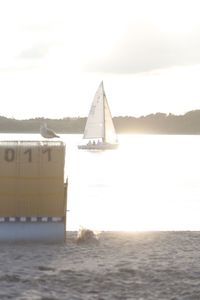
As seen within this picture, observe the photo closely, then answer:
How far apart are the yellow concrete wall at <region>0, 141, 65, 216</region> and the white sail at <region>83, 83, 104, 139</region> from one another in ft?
245

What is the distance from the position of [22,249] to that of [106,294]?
361 cm

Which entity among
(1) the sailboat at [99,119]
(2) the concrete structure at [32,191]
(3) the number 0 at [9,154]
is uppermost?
(1) the sailboat at [99,119]

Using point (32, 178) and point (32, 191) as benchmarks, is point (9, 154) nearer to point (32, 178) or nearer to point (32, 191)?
point (32, 178)

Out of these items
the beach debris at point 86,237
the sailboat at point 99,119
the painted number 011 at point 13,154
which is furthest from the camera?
the sailboat at point 99,119

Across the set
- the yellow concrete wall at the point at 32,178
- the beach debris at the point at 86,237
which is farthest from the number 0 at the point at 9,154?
the beach debris at the point at 86,237

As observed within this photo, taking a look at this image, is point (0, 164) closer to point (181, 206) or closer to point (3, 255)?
point (3, 255)

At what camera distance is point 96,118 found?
8856 cm

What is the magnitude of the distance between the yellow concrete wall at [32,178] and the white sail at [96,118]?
7468cm

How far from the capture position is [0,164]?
13109mm

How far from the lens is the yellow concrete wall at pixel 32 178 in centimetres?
1305

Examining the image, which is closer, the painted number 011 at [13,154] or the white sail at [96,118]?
the painted number 011 at [13,154]

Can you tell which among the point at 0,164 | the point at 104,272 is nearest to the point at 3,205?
the point at 0,164

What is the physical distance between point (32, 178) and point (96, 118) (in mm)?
75474

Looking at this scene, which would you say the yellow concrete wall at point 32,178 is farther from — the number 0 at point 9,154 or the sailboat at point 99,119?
the sailboat at point 99,119
